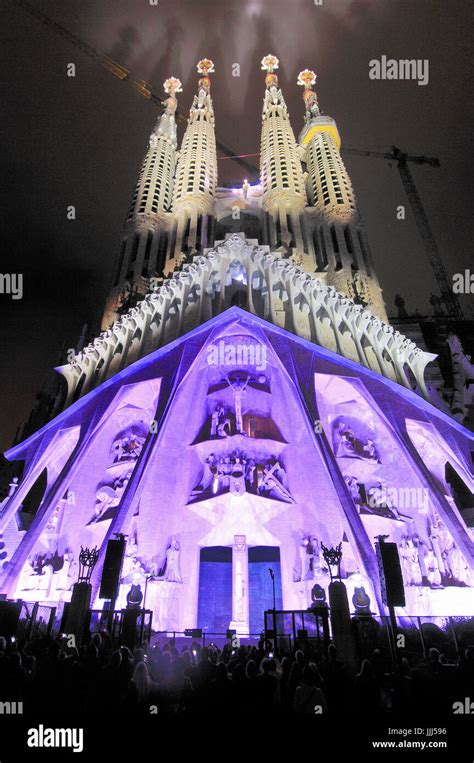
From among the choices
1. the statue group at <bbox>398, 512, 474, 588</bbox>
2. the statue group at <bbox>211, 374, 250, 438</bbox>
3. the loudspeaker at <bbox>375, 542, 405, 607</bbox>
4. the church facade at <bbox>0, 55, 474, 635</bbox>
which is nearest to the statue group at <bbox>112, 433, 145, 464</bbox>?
the church facade at <bbox>0, 55, 474, 635</bbox>

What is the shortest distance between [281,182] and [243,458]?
32678 mm

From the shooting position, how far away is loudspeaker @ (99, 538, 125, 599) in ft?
43.4

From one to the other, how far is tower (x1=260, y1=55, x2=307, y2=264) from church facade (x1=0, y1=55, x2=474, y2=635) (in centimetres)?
1043

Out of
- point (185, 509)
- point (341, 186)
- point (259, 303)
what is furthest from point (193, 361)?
point (341, 186)

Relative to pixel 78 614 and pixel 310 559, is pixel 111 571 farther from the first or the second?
pixel 310 559

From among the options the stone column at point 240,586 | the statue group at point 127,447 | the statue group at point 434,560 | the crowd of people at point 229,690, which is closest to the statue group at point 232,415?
the statue group at point 127,447

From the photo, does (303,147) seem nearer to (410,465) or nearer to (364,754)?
(410,465)

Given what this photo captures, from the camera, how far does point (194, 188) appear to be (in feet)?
147

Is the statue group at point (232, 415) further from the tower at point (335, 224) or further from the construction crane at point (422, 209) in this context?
the construction crane at point (422, 209)

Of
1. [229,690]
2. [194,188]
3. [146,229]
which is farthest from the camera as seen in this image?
[194,188]

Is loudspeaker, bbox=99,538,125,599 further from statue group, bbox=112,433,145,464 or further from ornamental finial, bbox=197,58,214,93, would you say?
ornamental finial, bbox=197,58,214,93

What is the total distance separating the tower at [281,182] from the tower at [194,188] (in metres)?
6.05

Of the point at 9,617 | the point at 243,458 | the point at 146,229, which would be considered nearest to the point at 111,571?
the point at 9,617

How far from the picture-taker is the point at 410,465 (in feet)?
78.7
